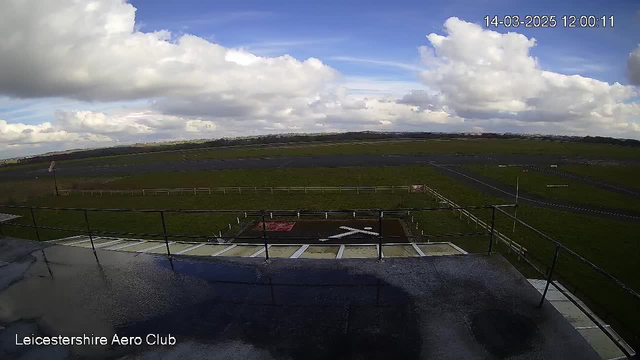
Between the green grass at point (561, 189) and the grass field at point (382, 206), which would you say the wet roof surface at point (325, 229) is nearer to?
the grass field at point (382, 206)

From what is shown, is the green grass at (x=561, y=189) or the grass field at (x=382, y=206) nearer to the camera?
the grass field at (x=382, y=206)

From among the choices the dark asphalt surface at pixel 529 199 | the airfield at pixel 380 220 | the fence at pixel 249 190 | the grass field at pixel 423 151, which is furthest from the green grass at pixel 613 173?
the fence at pixel 249 190

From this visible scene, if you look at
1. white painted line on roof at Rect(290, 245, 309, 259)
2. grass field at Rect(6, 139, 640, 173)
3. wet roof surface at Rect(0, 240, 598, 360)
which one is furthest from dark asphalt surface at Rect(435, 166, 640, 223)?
grass field at Rect(6, 139, 640, 173)

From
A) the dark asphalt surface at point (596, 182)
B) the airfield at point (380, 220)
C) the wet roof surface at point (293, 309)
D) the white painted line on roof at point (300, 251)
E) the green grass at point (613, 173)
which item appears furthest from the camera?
the green grass at point (613, 173)

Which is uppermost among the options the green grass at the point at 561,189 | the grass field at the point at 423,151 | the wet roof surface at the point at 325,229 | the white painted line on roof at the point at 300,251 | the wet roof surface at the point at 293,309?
the grass field at the point at 423,151

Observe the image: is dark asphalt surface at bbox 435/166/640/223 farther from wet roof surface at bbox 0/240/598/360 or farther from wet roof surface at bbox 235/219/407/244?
wet roof surface at bbox 0/240/598/360
